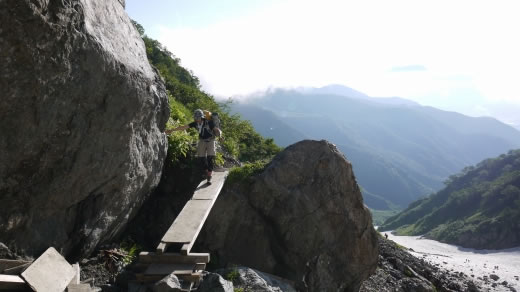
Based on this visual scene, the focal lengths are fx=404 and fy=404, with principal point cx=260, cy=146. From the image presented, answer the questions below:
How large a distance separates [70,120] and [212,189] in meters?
5.18

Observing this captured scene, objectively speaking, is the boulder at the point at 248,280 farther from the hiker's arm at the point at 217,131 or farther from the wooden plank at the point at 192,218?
the hiker's arm at the point at 217,131

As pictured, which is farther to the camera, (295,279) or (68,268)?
(295,279)

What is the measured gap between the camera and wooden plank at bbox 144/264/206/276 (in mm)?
7821

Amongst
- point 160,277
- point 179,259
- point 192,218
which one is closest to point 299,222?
point 192,218

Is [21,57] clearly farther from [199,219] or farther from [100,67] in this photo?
[199,219]

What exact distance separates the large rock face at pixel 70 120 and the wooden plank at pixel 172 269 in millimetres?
2214

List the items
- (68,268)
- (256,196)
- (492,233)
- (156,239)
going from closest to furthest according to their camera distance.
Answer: (68,268)
(156,239)
(256,196)
(492,233)

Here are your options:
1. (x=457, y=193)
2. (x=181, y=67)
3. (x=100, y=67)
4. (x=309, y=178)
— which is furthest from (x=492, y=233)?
(x=100, y=67)

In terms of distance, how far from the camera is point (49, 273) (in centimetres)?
683

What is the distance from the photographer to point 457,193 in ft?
591

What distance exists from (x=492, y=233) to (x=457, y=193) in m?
56.0

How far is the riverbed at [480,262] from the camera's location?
195 ft

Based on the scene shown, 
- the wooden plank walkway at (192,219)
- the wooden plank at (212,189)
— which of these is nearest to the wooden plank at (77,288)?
the wooden plank walkway at (192,219)

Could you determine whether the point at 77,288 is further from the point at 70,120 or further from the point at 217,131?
the point at 217,131
